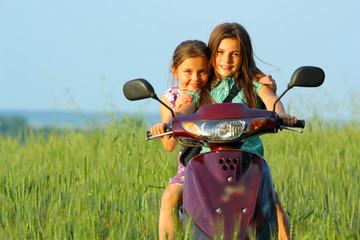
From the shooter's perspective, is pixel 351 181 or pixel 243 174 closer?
pixel 243 174

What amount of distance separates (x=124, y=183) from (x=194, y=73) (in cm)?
136

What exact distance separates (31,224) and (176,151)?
266 centimetres

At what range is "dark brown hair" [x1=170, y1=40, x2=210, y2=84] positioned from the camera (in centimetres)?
356

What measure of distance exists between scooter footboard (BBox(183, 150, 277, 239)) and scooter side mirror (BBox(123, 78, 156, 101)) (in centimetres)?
44

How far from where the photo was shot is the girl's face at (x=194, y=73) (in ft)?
11.7

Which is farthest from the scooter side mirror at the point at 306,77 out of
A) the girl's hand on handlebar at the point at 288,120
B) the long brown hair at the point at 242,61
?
the long brown hair at the point at 242,61

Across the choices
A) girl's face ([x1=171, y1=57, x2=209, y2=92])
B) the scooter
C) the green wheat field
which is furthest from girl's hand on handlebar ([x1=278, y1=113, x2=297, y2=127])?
girl's face ([x1=171, y1=57, x2=209, y2=92])

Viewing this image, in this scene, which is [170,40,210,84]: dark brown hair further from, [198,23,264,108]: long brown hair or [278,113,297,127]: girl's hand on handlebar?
[278,113,297,127]: girl's hand on handlebar

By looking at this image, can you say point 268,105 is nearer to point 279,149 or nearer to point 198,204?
point 198,204

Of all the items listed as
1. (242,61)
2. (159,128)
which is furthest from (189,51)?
(159,128)

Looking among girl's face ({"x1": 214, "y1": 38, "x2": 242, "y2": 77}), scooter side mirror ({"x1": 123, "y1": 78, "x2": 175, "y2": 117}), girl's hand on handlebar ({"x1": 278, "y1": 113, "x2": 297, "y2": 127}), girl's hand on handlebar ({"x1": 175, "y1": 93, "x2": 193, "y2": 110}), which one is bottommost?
girl's hand on handlebar ({"x1": 278, "y1": 113, "x2": 297, "y2": 127})

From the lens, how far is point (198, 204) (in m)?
2.47

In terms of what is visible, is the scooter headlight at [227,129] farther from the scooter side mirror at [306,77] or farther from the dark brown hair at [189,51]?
the dark brown hair at [189,51]

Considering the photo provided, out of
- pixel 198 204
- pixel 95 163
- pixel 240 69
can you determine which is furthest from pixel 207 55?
pixel 95 163
